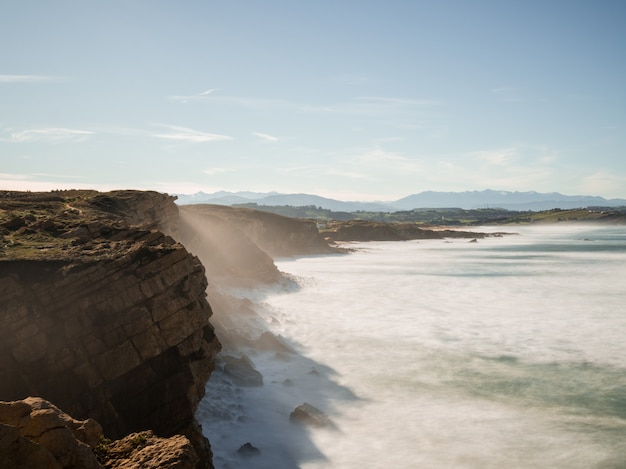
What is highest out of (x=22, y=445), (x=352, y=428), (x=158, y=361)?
(x=22, y=445)

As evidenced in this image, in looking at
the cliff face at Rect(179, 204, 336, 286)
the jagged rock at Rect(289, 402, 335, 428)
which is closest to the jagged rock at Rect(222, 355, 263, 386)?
the jagged rock at Rect(289, 402, 335, 428)

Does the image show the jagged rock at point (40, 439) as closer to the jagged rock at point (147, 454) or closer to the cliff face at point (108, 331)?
the jagged rock at point (147, 454)

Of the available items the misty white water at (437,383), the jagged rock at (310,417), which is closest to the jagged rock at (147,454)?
the misty white water at (437,383)

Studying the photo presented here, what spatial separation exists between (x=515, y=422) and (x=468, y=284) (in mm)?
41917

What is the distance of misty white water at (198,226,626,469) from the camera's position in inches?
821

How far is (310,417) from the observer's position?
23.5m

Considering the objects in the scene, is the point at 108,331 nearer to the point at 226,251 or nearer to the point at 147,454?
the point at 147,454

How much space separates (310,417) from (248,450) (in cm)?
376

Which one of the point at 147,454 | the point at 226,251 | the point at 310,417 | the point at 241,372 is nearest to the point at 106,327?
the point at 147,454

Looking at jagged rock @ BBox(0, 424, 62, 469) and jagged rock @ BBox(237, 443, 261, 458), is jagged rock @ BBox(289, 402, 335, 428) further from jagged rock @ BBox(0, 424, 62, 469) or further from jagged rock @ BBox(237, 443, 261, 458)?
jagged rock @ BBox(0, 424, 62, 469)

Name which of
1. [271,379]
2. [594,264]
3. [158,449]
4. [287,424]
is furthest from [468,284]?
[158,449]

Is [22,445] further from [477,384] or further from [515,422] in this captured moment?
[477,384]

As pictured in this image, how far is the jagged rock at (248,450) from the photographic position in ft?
67.7

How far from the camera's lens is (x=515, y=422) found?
76.8 ft
